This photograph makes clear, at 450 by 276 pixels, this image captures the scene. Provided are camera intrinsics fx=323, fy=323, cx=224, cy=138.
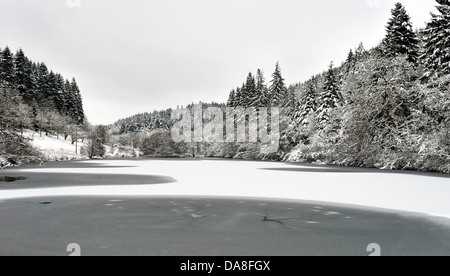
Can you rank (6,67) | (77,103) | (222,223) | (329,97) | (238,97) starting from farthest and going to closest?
(77,103), (238,97), (6,67), (329,97), (222,223)

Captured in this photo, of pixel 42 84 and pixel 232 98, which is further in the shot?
pixel 42 84

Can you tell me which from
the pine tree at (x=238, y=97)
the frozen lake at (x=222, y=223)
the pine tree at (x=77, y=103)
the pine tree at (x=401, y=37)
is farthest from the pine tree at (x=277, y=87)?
the pine tree at (x=77, y=103)

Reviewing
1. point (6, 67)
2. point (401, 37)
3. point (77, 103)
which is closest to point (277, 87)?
point (401, 37)

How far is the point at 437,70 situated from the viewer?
1175 inches

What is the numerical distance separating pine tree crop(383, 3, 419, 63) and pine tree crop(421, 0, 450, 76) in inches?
152

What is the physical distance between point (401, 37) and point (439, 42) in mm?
7077

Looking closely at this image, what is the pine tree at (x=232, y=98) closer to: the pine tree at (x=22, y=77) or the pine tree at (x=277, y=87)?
the pine tree at (x=277, y=87)

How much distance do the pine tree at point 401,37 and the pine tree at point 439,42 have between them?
387cm

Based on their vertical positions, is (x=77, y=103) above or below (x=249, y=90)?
above

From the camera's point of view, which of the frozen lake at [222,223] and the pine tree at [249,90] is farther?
the pine tree at [249,90]

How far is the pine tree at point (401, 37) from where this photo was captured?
36938mm

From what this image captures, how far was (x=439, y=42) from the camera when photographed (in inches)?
1200

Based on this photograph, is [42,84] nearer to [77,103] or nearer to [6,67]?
[6,67]
